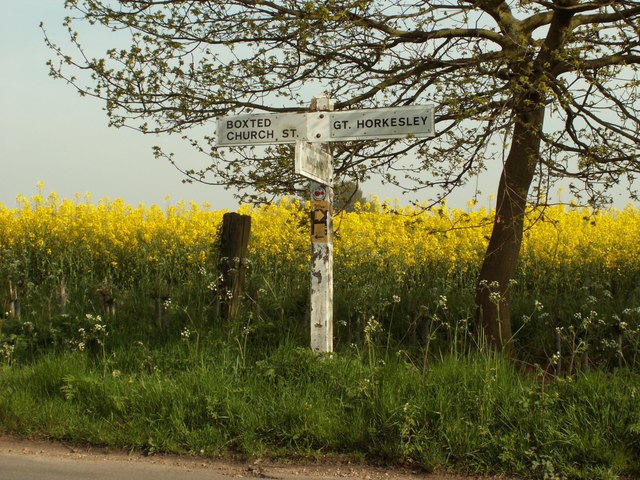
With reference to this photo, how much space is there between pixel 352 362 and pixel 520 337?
3542 mm

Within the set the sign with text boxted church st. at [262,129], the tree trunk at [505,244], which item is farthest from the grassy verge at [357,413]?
the tree trunk at [505,244]

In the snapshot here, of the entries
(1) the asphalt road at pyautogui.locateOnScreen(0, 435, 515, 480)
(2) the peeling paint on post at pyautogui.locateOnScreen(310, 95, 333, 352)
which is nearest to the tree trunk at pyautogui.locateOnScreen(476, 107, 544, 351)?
(2) the peeling paint on post at pyautogui.locateOnScreen(310, 95, 333, 352)

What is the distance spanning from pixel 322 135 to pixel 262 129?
0.54 metres

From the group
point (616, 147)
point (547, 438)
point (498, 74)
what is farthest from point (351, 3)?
point (547, 438)

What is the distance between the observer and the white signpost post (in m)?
6.93

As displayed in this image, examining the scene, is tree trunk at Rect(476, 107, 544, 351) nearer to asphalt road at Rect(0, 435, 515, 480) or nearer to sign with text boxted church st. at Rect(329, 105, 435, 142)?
sign with text boxted church st. at Rect(329, 105, 435, 142)

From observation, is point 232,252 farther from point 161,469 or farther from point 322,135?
point 161,469

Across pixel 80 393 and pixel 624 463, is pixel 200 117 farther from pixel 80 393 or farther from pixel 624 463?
pixel 624 463

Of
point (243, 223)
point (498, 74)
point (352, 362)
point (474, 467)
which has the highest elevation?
point (498, 74)

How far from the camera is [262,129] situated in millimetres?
7246

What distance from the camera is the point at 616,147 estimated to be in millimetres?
7645

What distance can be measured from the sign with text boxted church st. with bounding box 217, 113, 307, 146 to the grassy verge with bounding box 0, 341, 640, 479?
1.87 metres

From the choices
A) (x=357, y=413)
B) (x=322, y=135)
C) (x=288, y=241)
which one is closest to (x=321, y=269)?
(x=322, y=135)

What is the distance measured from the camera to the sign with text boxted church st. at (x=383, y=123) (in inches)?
271
